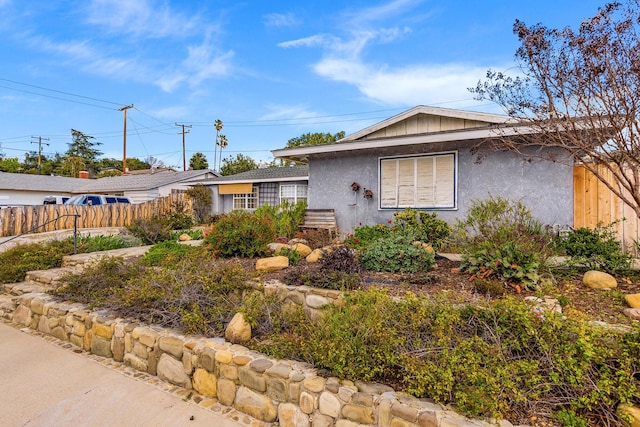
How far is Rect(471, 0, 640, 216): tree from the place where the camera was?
11.8ft

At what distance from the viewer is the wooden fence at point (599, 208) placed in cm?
610

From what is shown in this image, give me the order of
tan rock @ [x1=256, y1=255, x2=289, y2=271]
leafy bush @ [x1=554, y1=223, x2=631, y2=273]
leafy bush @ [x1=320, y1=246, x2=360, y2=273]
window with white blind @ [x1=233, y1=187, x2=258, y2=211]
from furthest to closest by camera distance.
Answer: window with white blind @ [x1=233, y1=187, x2=258, y2=211], tan rock @ [x1=256, y1=255, x2=289, y2=271], leafy bush @ [x1=320, y1=246, x2=360, y2=273], leafy bush @ [x1=554, y1=223, x2=631, y2=273]

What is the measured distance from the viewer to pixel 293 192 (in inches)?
534

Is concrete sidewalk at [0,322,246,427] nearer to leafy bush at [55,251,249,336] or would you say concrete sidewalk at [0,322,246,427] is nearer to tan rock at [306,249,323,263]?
leafy bush at [55,251,249,336]

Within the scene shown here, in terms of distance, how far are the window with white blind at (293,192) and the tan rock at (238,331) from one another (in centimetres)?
992

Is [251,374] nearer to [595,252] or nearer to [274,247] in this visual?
[274,247]

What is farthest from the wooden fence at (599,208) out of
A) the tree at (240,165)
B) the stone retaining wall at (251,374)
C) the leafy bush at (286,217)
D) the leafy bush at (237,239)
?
the tree at (240,165)

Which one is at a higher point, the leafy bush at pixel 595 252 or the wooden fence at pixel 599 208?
the wooden fence at pixel 599 208

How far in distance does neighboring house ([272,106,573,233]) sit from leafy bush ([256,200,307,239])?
Result: 1.63 feet

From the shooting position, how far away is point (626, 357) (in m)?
2.11

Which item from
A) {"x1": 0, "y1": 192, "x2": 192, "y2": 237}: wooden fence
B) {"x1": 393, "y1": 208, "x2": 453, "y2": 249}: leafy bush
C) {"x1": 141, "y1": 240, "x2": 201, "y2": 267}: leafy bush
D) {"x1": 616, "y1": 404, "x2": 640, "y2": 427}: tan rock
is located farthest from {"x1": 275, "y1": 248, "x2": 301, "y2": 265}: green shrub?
{"x1": 0, "y1": 192, "x2": 192, "y2": 237}: wooden fence

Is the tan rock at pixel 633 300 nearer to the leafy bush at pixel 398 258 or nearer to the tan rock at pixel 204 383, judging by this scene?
the leafy bush at pixel 398 258

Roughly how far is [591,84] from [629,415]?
3.58 meters

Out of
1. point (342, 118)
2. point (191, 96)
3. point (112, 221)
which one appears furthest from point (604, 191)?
point (342, 118)
